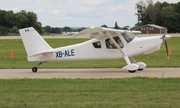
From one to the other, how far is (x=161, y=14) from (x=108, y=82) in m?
111

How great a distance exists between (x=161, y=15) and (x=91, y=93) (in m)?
114

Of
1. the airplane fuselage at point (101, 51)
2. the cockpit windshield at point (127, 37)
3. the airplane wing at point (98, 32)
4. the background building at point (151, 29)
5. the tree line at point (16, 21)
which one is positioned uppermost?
the airplane wing at point (98, 32)

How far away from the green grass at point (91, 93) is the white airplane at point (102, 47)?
3.81m

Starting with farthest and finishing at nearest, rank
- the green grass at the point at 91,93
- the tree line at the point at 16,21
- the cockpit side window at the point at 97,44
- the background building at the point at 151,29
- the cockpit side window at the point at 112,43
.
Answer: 1. the tree line at the point at 16,21
2. the background building at the point at 151,29
3. the cockpit side window at the point at 97,44
4. the cockpit side window at the point at 112,43
5. the green grass at the point at 91,93

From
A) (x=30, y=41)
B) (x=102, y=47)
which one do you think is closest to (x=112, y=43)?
(x=102, y=47)

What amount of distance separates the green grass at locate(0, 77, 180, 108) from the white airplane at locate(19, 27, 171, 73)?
3.81 m

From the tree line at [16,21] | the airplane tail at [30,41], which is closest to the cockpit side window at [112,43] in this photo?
the airplane tail at [30,41]

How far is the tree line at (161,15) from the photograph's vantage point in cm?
11217

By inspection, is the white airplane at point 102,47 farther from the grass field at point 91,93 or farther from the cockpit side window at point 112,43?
the grass field at point 91,93

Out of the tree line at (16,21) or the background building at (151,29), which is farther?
the tree line at (16,21)

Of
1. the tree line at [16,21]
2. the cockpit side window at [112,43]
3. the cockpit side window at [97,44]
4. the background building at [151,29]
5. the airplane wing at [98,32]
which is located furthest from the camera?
the tree line at [16,21]

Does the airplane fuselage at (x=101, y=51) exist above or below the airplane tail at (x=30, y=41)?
below

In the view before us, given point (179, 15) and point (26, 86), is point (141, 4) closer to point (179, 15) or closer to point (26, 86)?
point (179, 15)

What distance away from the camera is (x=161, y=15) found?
12219 cm
